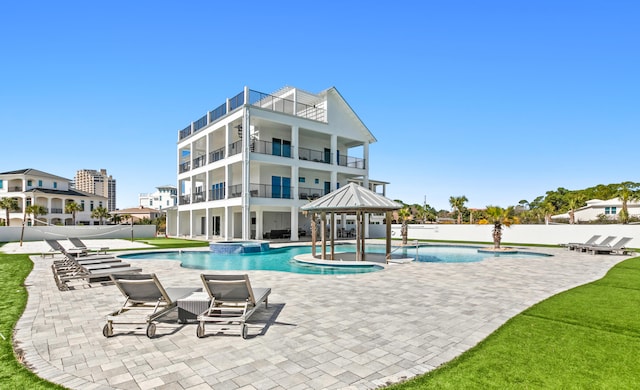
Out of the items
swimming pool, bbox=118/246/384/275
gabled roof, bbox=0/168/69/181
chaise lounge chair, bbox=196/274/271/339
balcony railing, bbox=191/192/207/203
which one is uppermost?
gabled roof, bbox=0/168/69/181

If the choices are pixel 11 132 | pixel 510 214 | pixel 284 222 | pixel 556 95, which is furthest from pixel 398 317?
pixel 11 132

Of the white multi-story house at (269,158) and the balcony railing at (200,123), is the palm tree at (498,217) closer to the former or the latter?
the white multi-story house at (269,158)

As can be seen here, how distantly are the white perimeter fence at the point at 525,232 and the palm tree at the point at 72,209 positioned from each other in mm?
43083

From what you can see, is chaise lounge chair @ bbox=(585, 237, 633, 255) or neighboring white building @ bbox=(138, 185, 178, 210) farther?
neighboring white building @ bbox=(138, 185, 178, 210)

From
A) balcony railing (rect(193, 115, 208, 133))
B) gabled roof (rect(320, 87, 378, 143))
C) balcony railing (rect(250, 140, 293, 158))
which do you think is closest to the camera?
balcony railing (rect(250, 140, 293, 158))

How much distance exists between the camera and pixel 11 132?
22.7 meters

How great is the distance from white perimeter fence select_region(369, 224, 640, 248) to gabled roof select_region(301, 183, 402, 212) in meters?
17.1

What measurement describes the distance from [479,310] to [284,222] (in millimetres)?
25162

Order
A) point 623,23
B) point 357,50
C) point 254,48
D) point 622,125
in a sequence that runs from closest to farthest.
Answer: point 623,23 < point 254,48 < point 357,50 < point 622,125

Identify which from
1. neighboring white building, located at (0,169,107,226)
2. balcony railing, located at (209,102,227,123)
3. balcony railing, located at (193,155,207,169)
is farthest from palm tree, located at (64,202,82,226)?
balcony railing, located at (209,102,227,123)

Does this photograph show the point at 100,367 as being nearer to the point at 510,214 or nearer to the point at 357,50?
the point at 357,50

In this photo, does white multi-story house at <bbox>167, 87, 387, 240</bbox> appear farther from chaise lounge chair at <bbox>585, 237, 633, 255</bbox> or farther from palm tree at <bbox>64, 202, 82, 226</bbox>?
palm tree at <bbox>64, 202, 82, 226</bbox>

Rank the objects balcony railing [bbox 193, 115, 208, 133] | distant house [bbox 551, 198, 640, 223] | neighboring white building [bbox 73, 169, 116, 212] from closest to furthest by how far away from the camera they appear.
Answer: balcony railing [bbox 193, 115, 208, 133] < distant house [bbox 551, 198, 640, 223] < neighboring white building [bbox 73, 169, 116, 212]

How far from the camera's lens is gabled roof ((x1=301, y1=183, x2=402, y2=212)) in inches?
523
